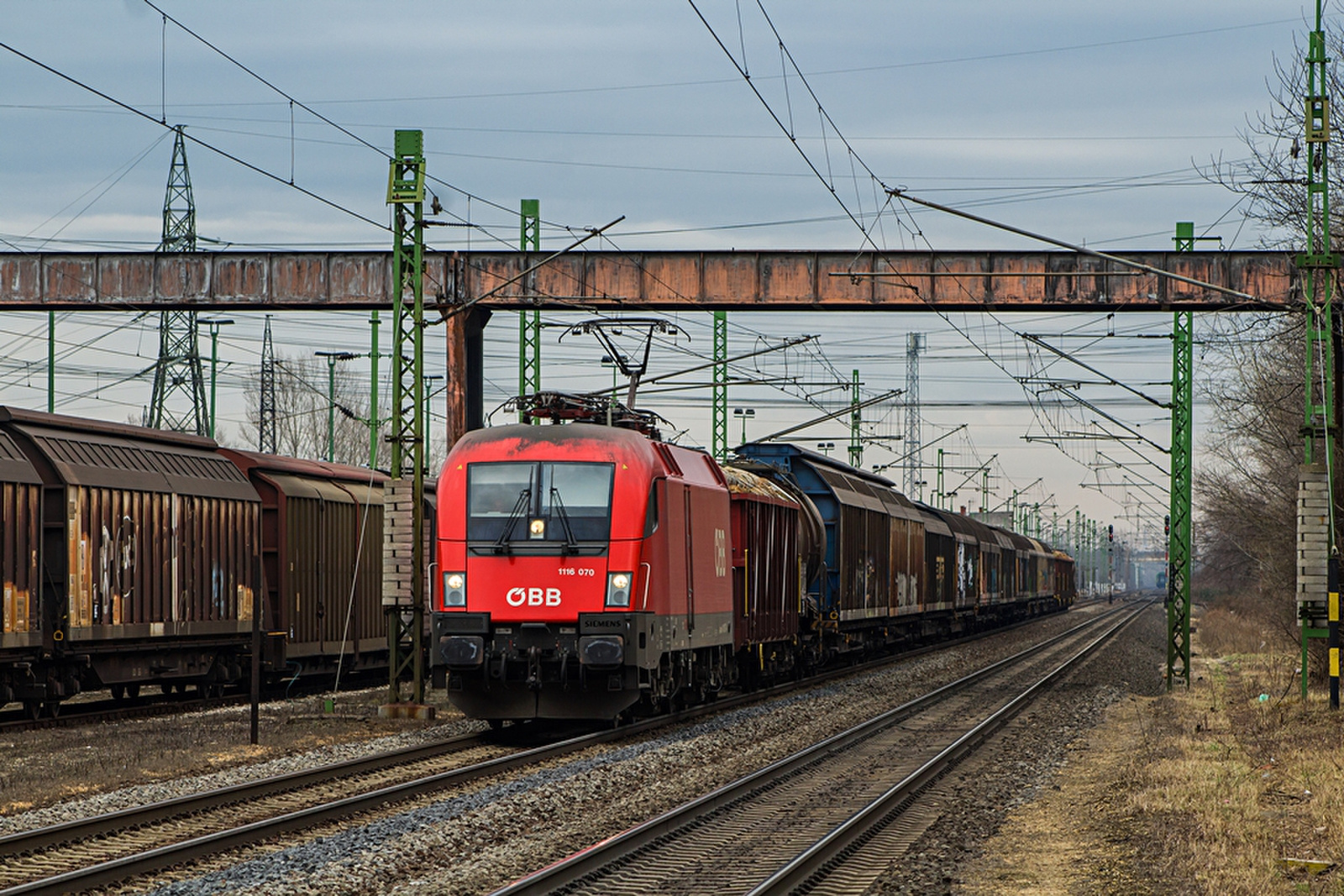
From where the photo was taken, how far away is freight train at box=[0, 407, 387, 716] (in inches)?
780

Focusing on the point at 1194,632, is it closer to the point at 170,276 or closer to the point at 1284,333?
the point at 1284,333

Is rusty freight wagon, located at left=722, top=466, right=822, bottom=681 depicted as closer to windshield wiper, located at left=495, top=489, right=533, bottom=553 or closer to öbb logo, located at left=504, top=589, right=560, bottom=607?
windshield wiper, located at left=495, top=489, right=533, bottom=553

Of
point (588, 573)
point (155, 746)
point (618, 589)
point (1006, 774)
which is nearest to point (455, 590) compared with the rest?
point (588, 573)

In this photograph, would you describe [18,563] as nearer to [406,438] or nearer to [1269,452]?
[406,438]

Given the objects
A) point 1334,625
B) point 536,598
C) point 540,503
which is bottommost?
point 1334,625

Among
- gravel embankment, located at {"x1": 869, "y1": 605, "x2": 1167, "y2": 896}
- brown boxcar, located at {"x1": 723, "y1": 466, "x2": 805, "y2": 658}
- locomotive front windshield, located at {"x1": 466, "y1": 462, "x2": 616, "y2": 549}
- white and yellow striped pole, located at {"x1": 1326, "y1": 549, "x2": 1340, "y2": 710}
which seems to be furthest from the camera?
brown boxcar, located at {"x1": 723, "y1": 466, "x2": 805, "y2": 658}

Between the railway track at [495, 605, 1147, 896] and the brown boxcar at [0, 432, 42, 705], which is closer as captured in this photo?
the railway track at [495, 605, 1147, 896]

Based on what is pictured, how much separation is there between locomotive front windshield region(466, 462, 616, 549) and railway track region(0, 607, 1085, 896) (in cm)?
232

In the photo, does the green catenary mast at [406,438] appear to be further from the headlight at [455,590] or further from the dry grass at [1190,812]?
the dry grass at [1190,812]

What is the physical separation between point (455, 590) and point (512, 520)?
102cm

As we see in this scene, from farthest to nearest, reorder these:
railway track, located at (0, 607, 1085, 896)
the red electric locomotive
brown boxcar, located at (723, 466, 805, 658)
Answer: brown boxcar, located at (723, 466, 805, 658)
the red electric locomotive
railway track, located at (0, 607, 1085, 896)

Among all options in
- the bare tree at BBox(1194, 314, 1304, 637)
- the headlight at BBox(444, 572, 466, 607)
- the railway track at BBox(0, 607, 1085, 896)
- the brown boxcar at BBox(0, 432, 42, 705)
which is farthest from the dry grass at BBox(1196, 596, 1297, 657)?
the brown boxcar at BBox(0, 432, 42, 705)

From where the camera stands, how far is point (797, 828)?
1259 cm

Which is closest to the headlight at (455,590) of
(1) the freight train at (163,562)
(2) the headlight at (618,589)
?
(2) the headlight at (618,589)
